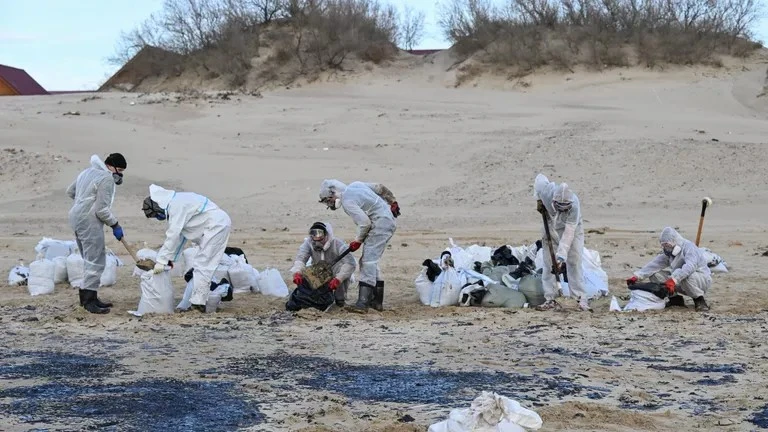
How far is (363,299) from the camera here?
1112cm

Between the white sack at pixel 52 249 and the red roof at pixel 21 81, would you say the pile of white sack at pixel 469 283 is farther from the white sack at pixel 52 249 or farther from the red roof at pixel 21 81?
the red roof at pixel 21 81

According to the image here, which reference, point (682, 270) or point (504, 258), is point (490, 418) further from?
point (504, 258)

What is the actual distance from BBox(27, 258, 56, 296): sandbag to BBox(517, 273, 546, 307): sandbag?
5.15 metres

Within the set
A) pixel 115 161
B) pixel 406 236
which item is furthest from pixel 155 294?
pixel 406 236

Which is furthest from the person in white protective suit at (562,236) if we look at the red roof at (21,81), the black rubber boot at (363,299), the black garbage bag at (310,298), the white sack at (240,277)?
the red roof at (21,81)

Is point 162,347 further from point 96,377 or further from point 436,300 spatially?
point 436,300

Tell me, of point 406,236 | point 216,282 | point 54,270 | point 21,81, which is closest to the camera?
point 216,282

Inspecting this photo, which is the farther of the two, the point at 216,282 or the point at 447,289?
the point at 216,282

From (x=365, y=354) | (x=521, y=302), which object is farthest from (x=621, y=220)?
(x=365, y=354)

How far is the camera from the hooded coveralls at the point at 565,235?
10.8 meters

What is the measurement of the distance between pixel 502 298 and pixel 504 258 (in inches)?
40.2

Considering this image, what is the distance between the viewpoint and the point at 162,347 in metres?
9.38

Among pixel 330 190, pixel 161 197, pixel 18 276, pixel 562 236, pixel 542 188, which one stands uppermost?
pixel 542 188

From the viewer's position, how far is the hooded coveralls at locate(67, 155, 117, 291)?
10.9m
